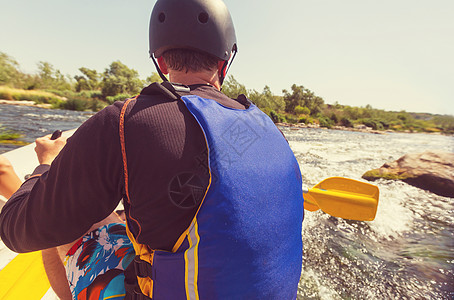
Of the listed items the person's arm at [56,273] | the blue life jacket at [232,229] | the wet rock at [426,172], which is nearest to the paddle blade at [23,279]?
the person's arm at [56,273]

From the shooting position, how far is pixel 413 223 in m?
3.07

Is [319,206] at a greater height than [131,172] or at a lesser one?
lesser

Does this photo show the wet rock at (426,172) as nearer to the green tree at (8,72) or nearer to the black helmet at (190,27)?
the black helmet at (190,27)

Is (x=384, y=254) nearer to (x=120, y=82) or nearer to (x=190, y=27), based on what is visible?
(x=190, y=27)

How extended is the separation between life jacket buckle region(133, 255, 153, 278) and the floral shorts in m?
0.14

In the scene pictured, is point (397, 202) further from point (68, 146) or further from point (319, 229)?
point (68, 146)

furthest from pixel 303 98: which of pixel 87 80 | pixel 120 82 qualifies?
pixel 87 80

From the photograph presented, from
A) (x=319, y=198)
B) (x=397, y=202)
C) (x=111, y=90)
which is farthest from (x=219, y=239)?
(x=111, y=90)

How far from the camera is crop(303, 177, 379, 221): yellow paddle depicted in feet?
4.42

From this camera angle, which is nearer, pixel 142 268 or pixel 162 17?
pixel 142 268

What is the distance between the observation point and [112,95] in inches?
1431

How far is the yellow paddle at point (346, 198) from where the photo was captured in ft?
4.42

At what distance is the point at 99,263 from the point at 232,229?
60 cm

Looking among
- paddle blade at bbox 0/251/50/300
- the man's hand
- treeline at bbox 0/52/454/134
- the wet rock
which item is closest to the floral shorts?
the man's hand
